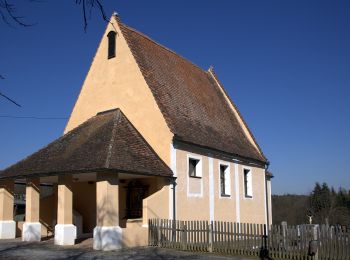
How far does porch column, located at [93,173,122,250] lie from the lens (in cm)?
1652

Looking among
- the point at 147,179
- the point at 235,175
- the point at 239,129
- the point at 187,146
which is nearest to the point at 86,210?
the point at 147,179

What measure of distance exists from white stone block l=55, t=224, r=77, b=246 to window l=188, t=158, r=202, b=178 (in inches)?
245

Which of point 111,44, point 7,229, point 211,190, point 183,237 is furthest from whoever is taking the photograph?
point 111,44

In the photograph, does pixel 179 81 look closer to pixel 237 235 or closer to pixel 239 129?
pixel 239 129

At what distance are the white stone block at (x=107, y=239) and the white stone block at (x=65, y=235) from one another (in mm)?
1920

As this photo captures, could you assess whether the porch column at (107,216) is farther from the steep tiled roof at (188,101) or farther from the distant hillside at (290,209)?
the distant hillside at (290,209)

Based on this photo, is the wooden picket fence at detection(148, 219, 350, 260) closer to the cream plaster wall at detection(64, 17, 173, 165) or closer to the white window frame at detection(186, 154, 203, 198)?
the white window frame at detection(186, 154, 203, 198)

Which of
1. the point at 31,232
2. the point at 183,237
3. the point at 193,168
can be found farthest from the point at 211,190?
the point at 31,232

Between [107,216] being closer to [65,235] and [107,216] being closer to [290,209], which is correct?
[65,235]

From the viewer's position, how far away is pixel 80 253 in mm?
15617

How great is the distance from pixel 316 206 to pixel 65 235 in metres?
59.7

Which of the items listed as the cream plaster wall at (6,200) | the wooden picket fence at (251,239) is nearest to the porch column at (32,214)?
the cream plaster wall at (6,200)

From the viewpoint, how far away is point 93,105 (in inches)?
940

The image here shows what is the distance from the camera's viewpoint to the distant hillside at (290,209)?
214 feet
